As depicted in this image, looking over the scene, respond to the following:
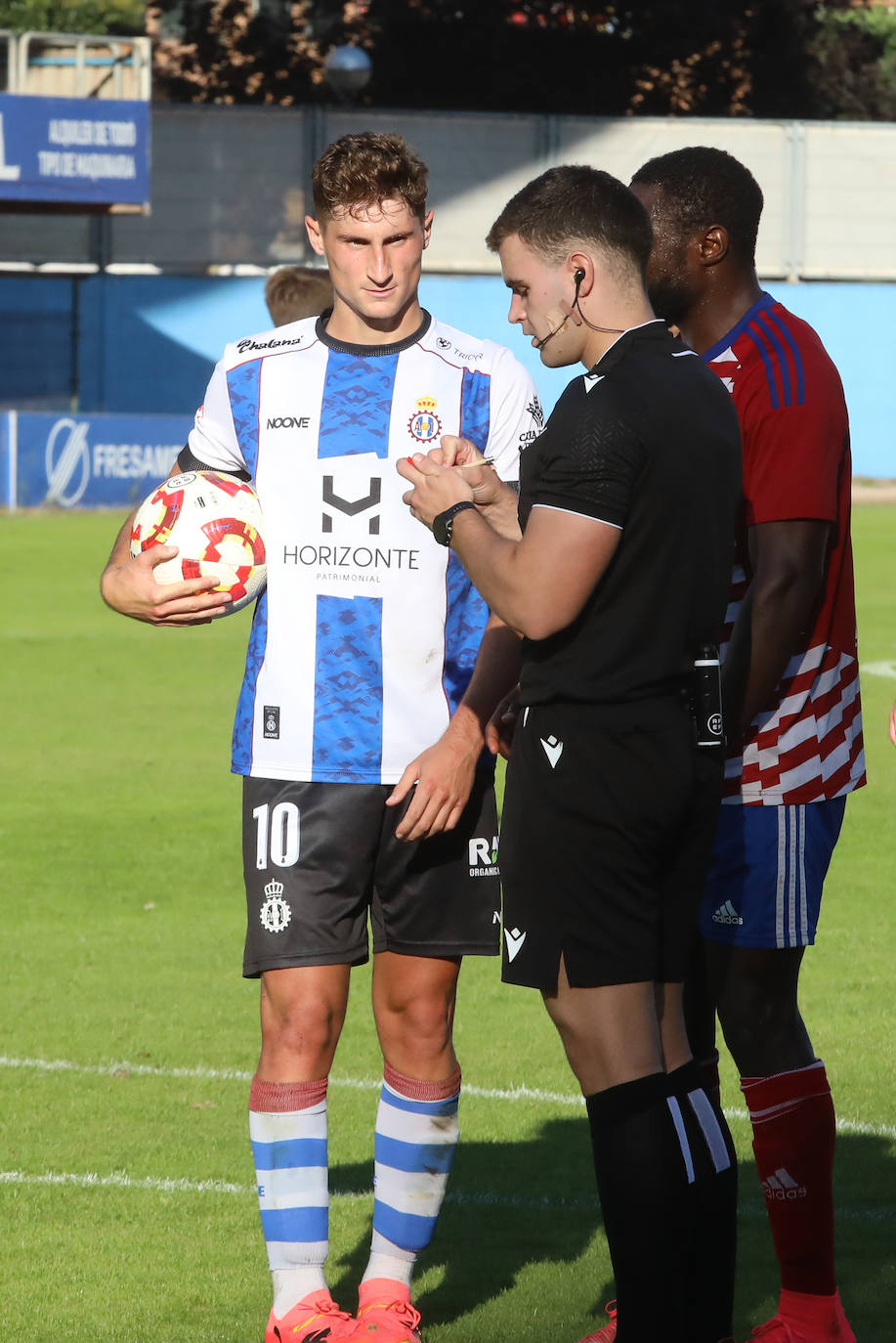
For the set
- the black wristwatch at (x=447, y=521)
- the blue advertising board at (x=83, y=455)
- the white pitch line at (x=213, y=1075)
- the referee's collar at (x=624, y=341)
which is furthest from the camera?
the blue advertising board at (x=83, y=455)

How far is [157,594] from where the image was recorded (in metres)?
3.76

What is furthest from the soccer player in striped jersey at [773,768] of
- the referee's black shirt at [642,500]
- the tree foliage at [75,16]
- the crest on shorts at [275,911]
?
the tree foliage at [75,16]

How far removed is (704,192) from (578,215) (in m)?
0.64

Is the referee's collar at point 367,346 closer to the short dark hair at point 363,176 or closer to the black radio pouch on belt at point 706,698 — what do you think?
the short dark hair at point 363,176

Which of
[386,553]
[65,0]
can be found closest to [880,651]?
[386,553]

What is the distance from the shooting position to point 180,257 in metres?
35.6

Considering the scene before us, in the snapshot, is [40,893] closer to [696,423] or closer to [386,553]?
[386,553]

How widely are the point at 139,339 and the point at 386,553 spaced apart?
31.9m

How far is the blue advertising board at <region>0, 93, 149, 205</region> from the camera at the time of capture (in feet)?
89.4

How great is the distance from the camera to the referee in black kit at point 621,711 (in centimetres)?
304

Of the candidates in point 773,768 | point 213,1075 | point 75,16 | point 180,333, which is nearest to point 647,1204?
point 773,768

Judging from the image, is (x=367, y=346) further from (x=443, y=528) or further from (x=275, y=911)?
(x=275, y=911)

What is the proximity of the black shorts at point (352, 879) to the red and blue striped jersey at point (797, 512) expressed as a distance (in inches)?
21.4

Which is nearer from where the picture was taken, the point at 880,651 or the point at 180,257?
the point at 880,651
